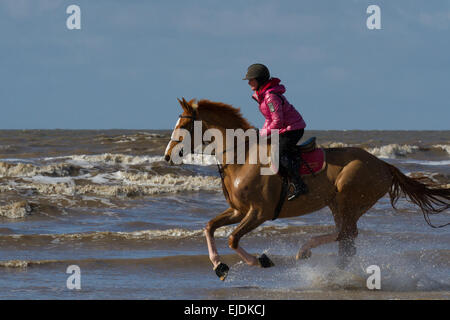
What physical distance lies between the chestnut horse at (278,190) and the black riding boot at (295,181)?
0.10 meters

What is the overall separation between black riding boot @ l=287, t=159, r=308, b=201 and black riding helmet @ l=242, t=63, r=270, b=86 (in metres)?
1.08

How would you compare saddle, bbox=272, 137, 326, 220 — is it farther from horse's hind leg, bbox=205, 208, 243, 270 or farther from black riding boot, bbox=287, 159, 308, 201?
horse's hind leg, bbox=205, 208, 243, 270

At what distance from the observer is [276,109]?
8.13 meters

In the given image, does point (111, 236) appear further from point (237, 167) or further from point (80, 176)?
point (80, 176)

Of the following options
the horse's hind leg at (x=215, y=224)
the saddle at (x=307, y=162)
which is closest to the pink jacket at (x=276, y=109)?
the saddle at (x=307, y=162)

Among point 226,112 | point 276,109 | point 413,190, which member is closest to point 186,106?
point 226,112

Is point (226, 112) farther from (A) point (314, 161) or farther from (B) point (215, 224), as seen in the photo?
(B) point (215, 224)

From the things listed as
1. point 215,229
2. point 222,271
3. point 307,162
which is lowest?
point 222,271

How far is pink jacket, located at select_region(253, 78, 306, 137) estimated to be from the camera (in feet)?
26.7

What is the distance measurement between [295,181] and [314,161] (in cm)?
46

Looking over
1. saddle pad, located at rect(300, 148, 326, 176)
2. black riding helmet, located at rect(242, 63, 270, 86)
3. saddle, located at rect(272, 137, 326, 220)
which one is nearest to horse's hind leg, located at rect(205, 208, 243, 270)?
saddle, located at rect(272, 137, 326, 220)

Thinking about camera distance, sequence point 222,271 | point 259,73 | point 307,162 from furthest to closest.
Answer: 1. point 307,162
2. point 259,73
3. point 222,271
